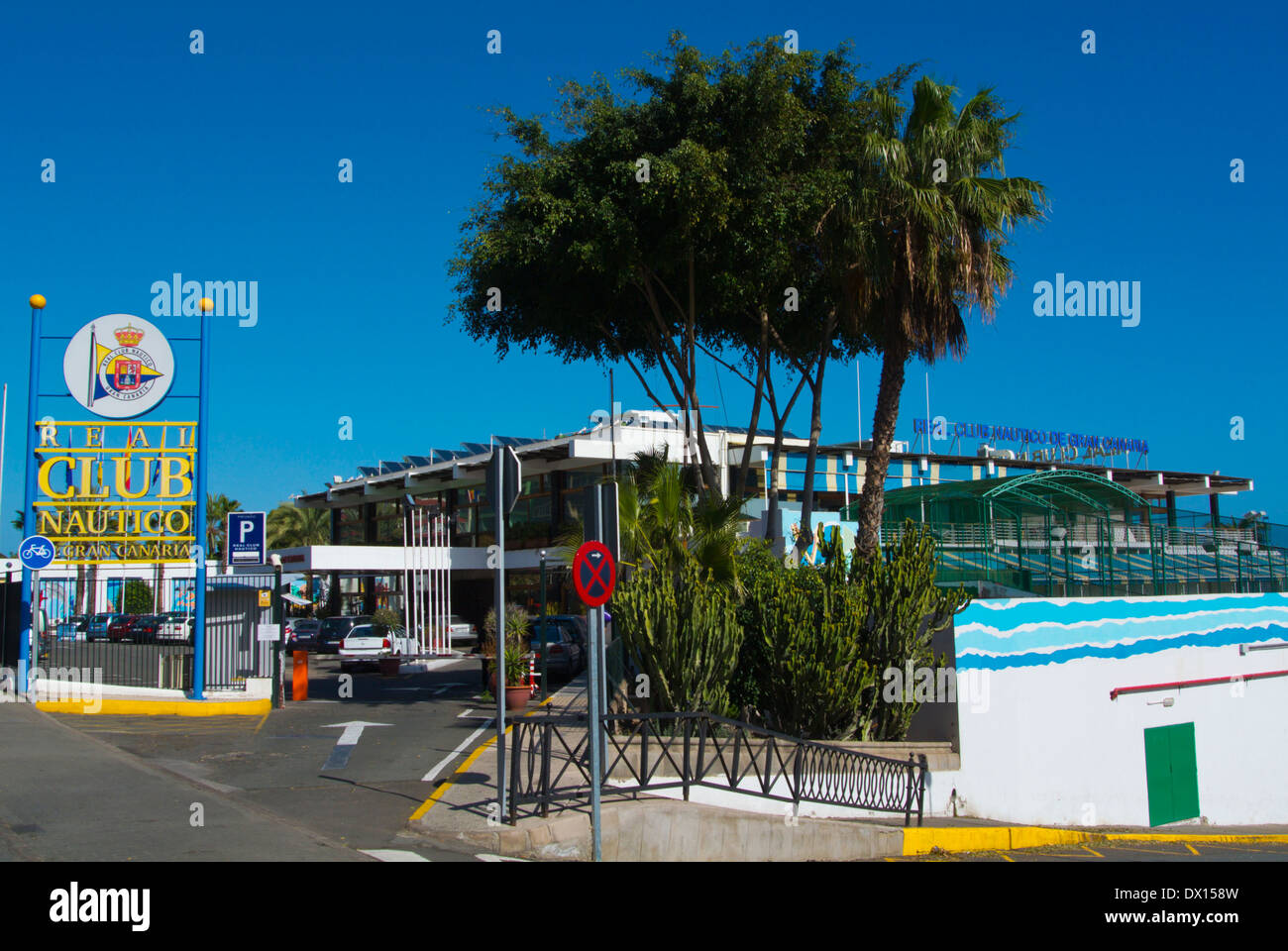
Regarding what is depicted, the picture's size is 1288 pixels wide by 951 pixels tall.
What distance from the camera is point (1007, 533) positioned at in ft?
60.7

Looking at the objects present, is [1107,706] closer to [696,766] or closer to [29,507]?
[696,766]

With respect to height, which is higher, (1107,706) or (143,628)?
(143,628)

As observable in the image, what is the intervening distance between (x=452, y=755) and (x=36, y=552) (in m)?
10.1

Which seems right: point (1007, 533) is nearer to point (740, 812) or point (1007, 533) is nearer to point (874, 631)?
point (874, 631)

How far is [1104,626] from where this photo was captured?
1777 cm

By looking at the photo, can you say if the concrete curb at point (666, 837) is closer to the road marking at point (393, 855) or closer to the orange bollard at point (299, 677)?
the road marking at point (393, 855)

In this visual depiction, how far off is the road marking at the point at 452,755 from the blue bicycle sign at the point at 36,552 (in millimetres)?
→ 8761

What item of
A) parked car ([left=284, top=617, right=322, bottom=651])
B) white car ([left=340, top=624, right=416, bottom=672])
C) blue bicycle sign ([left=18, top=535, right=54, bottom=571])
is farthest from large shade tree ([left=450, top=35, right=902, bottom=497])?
parked car ([left=284, top=617, right=322, bottom=651])

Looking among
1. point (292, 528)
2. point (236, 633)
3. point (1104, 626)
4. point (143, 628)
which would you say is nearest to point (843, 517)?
point (1104, 626)

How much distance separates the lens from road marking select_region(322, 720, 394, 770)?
1318cm

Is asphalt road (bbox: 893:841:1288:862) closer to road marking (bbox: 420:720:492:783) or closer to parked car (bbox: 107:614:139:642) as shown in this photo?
road marking (bbox: 420:720:492:783)

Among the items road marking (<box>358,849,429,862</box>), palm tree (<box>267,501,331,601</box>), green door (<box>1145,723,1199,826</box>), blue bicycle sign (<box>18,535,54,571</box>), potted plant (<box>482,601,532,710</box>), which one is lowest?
green door (<box>1145,723,1199,826</box>)

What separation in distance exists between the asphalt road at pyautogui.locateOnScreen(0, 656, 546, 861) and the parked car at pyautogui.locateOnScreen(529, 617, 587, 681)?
20.8ft
